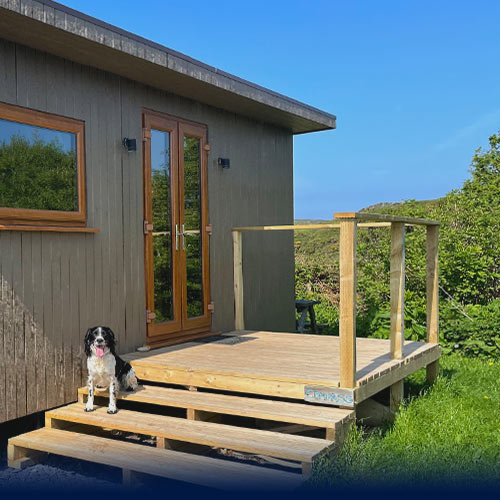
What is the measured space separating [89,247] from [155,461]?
206 cm

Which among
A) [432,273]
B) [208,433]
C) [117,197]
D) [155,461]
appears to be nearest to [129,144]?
[117,197]

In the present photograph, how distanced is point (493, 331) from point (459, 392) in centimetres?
203

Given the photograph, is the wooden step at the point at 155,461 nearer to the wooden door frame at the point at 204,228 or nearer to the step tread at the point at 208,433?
the step tread at the point at 208,433

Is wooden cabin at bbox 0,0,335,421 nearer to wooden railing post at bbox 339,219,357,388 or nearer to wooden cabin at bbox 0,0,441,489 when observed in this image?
wooden cabin at bbox 0,0,441,489

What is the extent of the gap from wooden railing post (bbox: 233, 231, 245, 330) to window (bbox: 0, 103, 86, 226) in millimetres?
2196

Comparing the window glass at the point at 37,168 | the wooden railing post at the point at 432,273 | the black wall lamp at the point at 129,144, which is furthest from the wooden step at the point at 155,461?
the wooden railing post at the point at 432,273

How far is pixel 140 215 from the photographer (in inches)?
213

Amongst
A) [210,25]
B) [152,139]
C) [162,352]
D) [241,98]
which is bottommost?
[162,352]

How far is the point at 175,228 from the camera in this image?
5.77 meters

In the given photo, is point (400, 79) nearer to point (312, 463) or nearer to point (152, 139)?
point (152, 139)

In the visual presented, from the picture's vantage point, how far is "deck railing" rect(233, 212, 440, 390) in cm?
396

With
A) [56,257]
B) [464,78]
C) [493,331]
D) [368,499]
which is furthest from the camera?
[464,78]

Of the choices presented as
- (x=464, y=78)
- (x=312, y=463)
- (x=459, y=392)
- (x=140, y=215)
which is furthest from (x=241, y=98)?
(x=464, y=78)

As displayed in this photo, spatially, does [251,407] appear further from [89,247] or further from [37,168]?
[37,168]
